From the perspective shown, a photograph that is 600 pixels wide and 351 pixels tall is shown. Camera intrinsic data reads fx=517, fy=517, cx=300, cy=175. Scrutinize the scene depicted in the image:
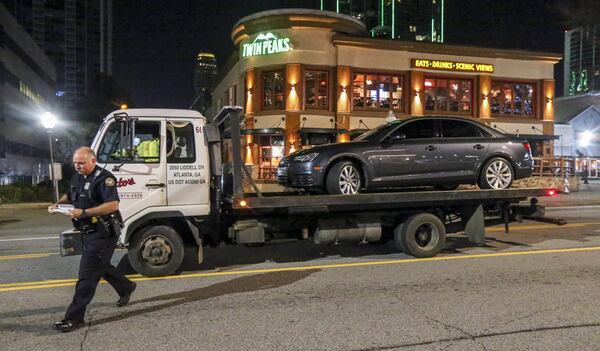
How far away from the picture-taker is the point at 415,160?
8.75 metres

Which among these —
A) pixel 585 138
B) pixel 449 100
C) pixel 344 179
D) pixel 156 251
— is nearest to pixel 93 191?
pixel 156 251

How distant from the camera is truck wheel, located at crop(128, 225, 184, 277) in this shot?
7086 mm

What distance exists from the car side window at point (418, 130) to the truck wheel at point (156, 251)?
13.3ft

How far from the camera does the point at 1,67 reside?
4834cm

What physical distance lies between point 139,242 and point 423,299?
383 centimetres

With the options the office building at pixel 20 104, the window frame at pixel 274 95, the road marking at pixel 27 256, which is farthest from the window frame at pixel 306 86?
the office building at pixel 20 104

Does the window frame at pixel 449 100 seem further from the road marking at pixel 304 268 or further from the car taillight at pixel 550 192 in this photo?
the road marking at pixel 304 268

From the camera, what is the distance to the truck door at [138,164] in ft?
22.9

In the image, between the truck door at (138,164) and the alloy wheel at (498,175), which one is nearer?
the truck door at (138,164)

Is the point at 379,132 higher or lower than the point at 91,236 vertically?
higher

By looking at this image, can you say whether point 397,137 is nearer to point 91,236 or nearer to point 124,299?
point 124,299

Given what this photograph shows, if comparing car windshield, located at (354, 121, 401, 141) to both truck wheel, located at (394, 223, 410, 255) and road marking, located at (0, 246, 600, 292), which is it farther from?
road marking, located at (0, 246, 600, 292)

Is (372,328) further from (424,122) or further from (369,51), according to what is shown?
(369,51)

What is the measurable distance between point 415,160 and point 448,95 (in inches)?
978
